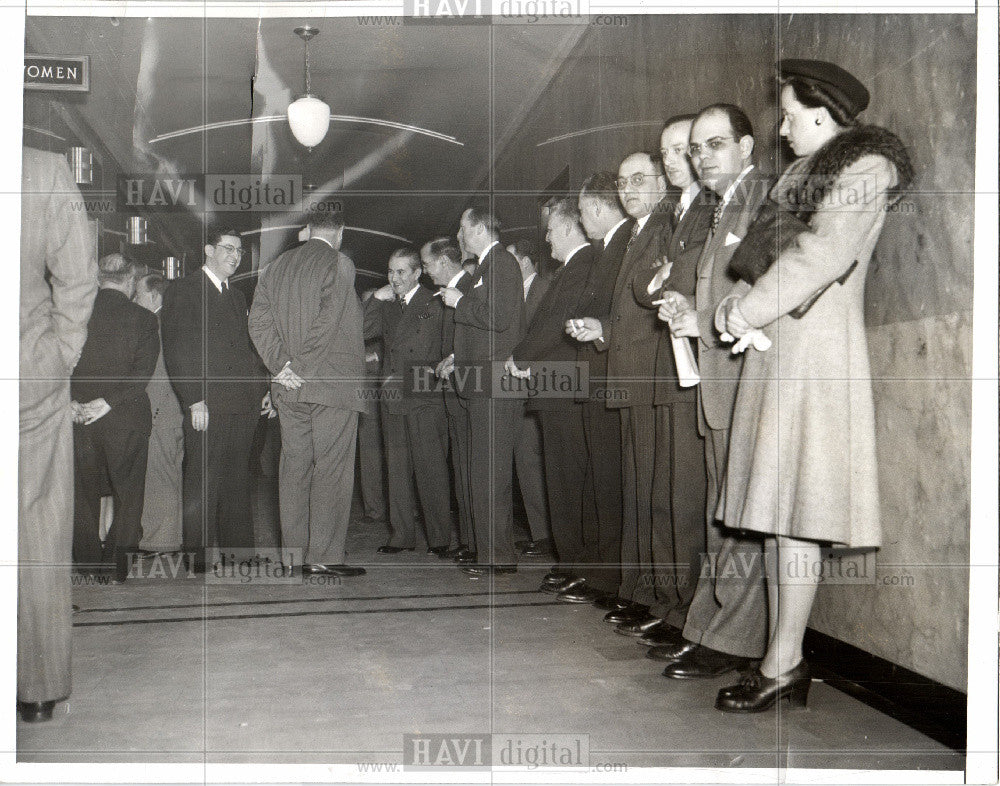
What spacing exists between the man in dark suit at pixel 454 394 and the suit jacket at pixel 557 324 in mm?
605

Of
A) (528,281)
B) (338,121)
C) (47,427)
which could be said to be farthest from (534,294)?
(338,121)

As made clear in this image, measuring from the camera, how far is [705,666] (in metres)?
2.48

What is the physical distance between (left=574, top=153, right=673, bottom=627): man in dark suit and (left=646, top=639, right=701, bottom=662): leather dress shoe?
0.28m

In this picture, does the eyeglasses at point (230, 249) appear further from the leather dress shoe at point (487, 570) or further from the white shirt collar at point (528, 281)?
the leather dress shoe at point (487, 570)

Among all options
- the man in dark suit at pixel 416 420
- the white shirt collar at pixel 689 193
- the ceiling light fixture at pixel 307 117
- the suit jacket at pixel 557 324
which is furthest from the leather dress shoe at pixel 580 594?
the ceiling light fixture at pixel 307 117

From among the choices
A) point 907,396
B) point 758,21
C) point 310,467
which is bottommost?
point 310,467

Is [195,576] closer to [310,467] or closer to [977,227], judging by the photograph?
[310,467]

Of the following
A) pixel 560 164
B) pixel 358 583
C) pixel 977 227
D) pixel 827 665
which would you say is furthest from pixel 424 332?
pixel 977 227

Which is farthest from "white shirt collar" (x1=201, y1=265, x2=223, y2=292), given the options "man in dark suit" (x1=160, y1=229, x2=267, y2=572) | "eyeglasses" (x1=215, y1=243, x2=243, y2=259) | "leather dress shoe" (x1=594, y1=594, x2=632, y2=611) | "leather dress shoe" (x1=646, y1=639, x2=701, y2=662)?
"leather dress shoe" (x1=646, y1=639, x2=701, y2=662)

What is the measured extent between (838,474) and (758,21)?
1872 mm

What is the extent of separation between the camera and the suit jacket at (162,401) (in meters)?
4.33

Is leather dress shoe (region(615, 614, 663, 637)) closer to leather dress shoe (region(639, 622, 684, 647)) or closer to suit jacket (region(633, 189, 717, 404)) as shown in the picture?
leather dress shoe (region(639, 622, 684, 647))

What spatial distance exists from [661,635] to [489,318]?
172 centimetres

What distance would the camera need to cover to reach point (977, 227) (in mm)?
1964
